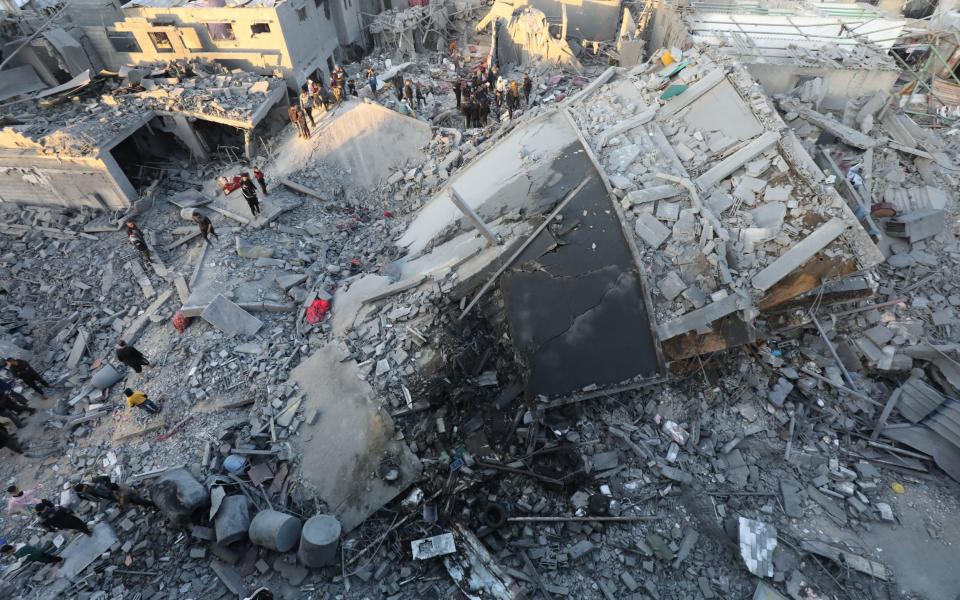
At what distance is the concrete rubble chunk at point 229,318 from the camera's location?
9594 millimetres

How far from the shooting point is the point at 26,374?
9.58 meters

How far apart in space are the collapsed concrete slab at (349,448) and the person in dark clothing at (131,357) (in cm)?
324

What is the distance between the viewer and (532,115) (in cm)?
1309

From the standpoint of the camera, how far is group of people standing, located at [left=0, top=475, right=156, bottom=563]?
6855 millimetres

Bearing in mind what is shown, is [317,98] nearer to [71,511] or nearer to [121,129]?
[121,129]

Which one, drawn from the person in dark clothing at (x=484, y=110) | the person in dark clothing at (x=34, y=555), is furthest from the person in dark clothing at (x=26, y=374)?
the person in dark clothing at (x=484, y=110)

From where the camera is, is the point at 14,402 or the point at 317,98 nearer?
the point at 14,402

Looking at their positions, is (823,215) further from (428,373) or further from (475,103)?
(475,103)

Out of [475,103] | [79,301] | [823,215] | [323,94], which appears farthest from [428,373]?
[323,94]

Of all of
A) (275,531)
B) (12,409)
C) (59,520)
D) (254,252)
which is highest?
(275,531)

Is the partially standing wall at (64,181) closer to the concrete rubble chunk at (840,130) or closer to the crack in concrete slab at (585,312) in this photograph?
the crack in concrete slab at (585,312)

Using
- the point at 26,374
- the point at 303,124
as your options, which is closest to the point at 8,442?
the point at 26,374

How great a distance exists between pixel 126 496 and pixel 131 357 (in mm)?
2887

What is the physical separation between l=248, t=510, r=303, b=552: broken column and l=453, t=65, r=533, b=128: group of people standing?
11.8 m
